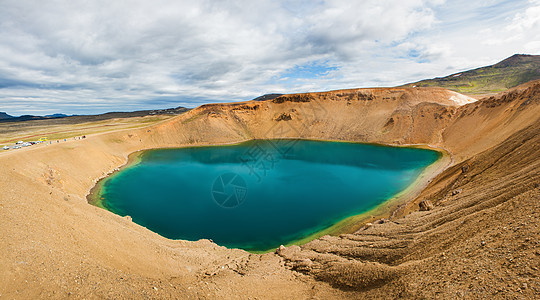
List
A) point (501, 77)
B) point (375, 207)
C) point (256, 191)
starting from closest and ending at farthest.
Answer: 1. point (375, 207)
2. point (256, 191)
3. point (501, 77)

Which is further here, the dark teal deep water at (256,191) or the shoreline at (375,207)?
the dark teal deep water at (256,191)

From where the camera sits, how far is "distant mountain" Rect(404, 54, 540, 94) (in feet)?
329

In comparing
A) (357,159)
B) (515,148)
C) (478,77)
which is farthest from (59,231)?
(478,77)

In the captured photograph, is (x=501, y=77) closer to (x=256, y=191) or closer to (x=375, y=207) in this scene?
(x=375, y=207)

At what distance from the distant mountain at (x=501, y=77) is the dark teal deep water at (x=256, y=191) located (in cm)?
9265

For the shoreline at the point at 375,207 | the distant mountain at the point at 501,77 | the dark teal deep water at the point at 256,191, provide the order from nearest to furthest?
the shoreline at the point at 375,207 < the dark teal deep water at the point at 256,191 < the distant mountain at the point at 501,77

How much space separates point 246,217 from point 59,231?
12289 millimetres

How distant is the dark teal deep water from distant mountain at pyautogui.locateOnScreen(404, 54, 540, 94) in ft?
304

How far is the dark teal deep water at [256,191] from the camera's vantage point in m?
16.9

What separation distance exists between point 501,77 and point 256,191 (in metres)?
147

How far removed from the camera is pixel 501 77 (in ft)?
364

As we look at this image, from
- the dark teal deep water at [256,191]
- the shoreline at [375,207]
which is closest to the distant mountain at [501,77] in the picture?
the shoreline at [375,207]

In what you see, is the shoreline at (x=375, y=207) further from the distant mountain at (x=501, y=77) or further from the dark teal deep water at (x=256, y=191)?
the distant mountain at (x=501, y=77)

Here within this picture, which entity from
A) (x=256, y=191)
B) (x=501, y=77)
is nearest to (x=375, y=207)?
(x=256, y=191)
